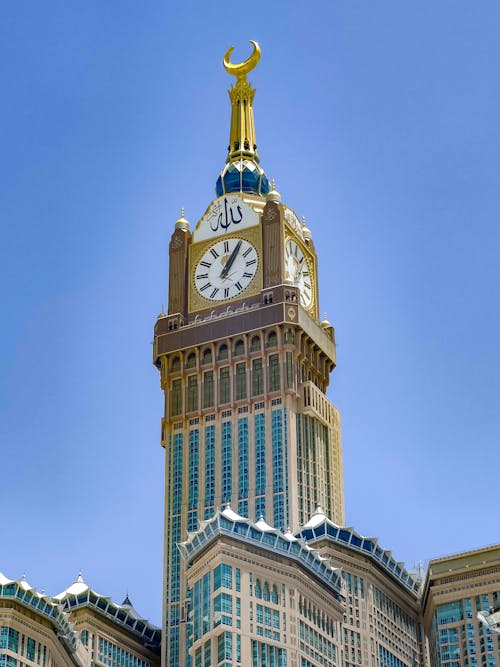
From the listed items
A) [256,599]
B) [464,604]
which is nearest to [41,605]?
[256,599]

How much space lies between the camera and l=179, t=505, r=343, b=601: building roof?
180m

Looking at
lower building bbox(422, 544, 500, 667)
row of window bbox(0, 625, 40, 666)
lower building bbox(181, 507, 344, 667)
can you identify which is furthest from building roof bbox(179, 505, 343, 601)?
row of window bbox(0, 625, 40, 666)

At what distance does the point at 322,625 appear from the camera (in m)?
184

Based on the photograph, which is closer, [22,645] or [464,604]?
[22,645]

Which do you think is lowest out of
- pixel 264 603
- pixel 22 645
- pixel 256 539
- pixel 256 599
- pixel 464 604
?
pixel 22 645

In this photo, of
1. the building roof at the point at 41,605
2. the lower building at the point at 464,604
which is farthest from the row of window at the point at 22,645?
the lower building at the point at 464,604

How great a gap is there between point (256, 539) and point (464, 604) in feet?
98.2

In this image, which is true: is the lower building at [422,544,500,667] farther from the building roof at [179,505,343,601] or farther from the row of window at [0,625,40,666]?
the row of window at [0,625,40,666]

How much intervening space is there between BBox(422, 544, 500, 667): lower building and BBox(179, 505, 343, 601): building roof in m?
16.1

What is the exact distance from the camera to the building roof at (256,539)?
17988 centimetres

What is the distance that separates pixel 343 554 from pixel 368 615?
8.17m

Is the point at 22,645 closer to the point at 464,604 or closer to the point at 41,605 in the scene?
the point at 41,605

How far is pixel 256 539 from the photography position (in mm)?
180625

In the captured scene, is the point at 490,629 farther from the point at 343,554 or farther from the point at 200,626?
the point at 200,626
